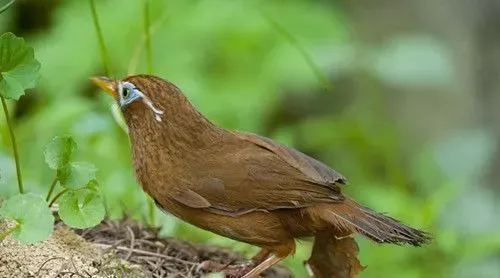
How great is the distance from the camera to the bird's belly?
10.8 feet

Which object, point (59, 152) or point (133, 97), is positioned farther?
point (133, 97)

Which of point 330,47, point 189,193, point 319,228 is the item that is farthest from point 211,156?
point 330,47

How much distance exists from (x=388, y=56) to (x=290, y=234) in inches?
176

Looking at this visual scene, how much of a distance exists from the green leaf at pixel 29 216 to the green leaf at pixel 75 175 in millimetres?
108

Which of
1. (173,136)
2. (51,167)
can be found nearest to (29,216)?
(51,167)

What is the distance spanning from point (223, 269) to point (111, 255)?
358mm

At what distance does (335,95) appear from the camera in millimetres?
9711

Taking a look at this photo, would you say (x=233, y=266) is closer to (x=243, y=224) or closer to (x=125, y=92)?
(x=243, y=224)

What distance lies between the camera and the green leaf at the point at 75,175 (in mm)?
3170

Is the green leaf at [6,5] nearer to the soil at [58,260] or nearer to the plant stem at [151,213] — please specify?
the soil at [58,260]

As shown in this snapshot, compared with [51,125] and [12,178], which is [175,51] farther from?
[12,178]

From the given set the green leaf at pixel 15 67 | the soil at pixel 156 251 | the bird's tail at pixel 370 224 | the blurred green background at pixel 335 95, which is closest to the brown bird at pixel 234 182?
the bird's tail at pixel 370 224

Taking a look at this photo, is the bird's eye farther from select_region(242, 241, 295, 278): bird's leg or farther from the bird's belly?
select_region(242, 241, 295, 278): bird's leg

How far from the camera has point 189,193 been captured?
3.29m
